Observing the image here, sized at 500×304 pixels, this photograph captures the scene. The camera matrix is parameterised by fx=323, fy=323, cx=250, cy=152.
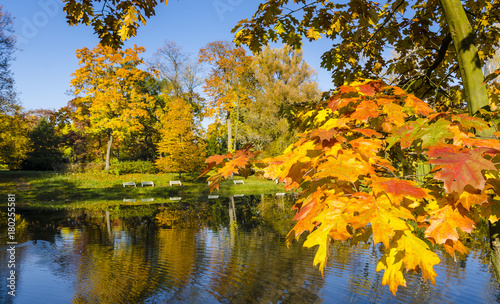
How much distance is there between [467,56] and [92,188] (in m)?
22.0

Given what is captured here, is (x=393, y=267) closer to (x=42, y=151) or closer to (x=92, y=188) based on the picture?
(x=92, y=188)

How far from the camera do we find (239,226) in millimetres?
10344

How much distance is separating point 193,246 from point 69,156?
3674 centimetres

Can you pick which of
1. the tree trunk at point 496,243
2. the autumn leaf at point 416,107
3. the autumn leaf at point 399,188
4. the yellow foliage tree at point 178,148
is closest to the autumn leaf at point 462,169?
the autumn leaf at point 399,188

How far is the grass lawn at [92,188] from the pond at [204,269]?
8669mm

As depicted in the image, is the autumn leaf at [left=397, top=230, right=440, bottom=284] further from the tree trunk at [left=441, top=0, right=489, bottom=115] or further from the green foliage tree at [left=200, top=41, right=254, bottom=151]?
the green foliage tree at [left=200, top=41, right=254, bottom=151]

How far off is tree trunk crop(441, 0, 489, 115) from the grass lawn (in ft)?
58.6

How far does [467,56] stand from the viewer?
2.22m

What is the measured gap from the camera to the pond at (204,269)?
4.91 meters

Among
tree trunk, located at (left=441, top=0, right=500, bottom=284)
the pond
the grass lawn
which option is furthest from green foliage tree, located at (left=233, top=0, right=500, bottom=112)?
the grass lawn

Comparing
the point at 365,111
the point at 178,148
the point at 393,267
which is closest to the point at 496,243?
the point at 393,267

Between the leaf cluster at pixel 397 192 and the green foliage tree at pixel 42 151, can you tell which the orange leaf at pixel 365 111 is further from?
the green foliage tree at pixel 42 151

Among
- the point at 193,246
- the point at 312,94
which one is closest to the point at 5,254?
the point at 193,246

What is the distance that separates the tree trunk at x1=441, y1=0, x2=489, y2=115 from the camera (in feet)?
7.12
